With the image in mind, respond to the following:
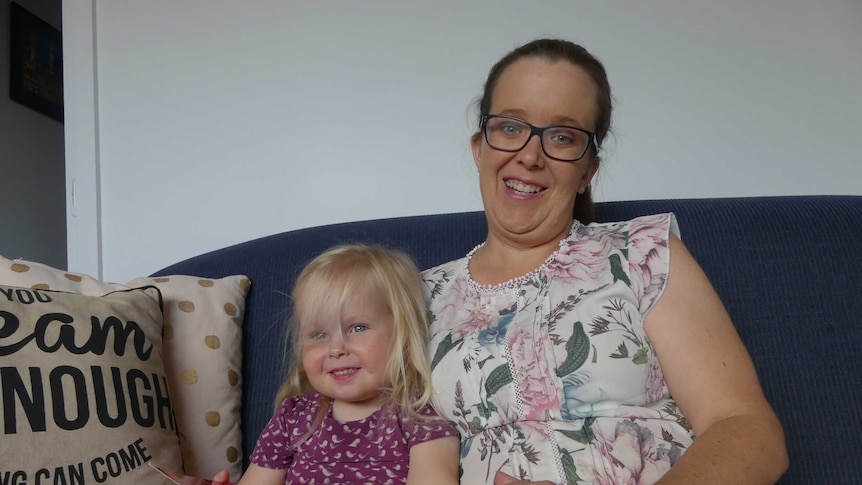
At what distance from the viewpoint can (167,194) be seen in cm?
244

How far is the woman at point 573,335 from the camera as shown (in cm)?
114

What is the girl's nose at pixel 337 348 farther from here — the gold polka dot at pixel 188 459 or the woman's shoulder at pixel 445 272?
the gold polka dot at pixel 188 459

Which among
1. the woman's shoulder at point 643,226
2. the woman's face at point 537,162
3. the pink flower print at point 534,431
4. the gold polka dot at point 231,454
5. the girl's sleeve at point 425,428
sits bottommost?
the gold polka dot at point 231,454

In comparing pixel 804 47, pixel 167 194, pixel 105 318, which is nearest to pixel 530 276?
pixel 105 318

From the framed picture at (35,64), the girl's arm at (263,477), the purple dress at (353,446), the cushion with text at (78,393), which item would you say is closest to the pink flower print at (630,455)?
the purple dress at (353,446)

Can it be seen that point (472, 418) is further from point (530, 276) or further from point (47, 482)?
point (47, 482)

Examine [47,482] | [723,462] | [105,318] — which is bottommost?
[47,482]

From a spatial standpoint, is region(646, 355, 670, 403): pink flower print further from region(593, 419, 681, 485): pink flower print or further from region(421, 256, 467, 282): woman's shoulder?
region(421, 256, 467, 282): woman's shoulder

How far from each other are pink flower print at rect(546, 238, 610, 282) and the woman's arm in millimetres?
122

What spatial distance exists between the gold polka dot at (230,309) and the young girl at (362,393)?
305 millimetres

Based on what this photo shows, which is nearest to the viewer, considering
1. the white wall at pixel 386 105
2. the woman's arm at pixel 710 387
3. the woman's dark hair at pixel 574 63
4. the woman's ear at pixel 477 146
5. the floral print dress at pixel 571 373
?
the woman's arm at pixel 710 387

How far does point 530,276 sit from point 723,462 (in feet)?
1.53

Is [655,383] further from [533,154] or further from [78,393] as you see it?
[78,393]

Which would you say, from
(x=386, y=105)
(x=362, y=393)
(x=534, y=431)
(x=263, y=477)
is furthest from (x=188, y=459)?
(x=386, y=105)
